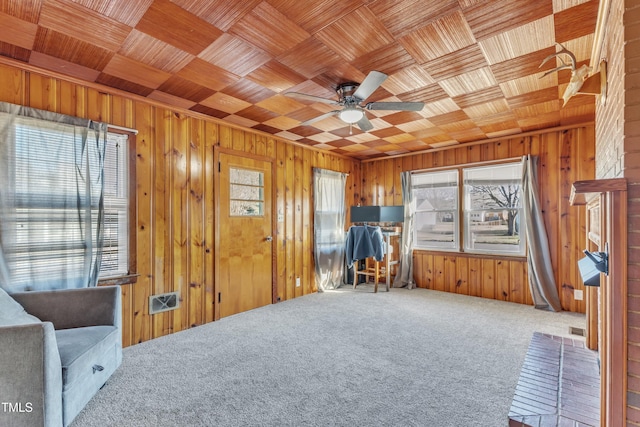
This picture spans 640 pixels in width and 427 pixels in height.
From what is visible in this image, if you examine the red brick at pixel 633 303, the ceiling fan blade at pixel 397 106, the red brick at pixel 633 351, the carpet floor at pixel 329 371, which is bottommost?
the carpet floor at pixel 329 371

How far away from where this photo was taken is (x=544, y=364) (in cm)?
208

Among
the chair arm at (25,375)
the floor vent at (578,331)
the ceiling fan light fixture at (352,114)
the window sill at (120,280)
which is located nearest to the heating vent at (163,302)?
the window sill at (120,280)

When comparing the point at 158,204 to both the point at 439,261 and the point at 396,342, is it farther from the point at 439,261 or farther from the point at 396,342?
the point at 439,261

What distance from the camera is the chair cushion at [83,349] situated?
1749 millimetres

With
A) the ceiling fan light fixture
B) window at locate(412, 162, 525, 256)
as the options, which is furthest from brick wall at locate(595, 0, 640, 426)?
window at locate(412, 162, 525, 256)

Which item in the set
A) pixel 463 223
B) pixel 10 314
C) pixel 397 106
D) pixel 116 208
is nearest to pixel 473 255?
pixel 463 223

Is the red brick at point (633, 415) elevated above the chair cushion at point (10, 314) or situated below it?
below

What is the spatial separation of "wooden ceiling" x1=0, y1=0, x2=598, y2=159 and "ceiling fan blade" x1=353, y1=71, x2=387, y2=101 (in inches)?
8.2

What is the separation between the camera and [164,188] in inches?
128

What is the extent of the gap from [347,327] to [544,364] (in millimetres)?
1836

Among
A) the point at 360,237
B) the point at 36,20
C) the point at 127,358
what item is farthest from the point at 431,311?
the point at 36,20

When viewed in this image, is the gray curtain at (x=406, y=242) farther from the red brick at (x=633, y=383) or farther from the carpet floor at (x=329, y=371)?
the red brick at (x=633, y=383)

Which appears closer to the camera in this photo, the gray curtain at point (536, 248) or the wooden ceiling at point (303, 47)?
the wooden ceiling at point (303, 47)

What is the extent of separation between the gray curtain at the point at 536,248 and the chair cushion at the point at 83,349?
4870mm
